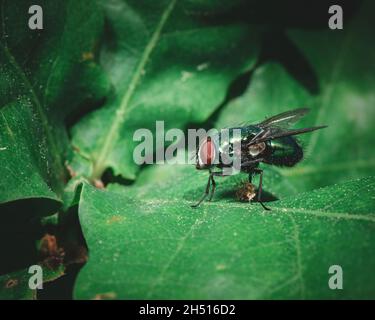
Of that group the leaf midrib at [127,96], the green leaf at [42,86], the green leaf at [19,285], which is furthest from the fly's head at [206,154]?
the green leaf at [19,285]

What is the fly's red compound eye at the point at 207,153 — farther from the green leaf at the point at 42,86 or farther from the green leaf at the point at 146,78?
the green leaf at the point at 42,86

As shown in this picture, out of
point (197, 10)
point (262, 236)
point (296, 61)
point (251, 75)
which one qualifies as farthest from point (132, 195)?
point (296, 61)

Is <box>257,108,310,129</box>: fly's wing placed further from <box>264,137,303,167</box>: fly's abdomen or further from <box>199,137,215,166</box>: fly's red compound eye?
<box>199,137,215,166</box>: fly's red compound eye

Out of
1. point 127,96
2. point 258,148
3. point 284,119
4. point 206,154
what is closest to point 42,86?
point 127,96

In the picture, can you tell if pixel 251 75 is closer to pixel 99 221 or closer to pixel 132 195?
A: pixel 132 195

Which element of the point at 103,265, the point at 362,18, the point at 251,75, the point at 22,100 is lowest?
the point at 103,265

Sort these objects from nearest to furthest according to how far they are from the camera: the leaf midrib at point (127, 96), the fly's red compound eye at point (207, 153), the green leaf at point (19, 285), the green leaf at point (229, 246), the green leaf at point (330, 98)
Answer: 1. the green leaf at point (229, 246)
2. the green leaf at point (19, 285)
3. the fly's red compound eye at point (207, 153)
4. the leaf midrib at point (127, 96)
5. the green leaf at point (330, 98)
